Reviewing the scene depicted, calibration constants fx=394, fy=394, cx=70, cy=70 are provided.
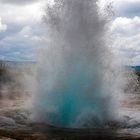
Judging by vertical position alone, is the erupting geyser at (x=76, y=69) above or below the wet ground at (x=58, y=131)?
above

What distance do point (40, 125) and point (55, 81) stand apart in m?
2.60

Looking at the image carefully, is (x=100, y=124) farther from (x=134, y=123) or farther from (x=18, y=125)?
(x=18, y=125)

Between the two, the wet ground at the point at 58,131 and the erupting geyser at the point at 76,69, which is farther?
the erupting geyser at the point at 76,69

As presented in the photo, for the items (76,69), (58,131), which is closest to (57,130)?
(58,131)

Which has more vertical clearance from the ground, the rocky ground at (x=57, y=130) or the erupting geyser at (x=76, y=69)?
the erupting geyser at (x=76, y=69)

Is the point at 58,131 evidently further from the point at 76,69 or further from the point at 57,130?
the point at 76,69

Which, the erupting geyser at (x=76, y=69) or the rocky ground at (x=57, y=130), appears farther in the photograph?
the erupting geyser at (x=76, y=69)

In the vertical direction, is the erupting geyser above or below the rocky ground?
above

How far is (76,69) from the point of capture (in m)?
18.3

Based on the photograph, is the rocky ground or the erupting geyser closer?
the rocky ground

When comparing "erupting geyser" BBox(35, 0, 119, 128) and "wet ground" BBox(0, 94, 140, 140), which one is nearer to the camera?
"wet ground" BBox(0, 94, 140, 140)

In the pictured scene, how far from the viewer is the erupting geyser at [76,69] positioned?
18188 mm

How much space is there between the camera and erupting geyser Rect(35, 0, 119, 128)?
59.7ft

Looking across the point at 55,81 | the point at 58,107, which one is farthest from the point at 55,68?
the point at 58,107
